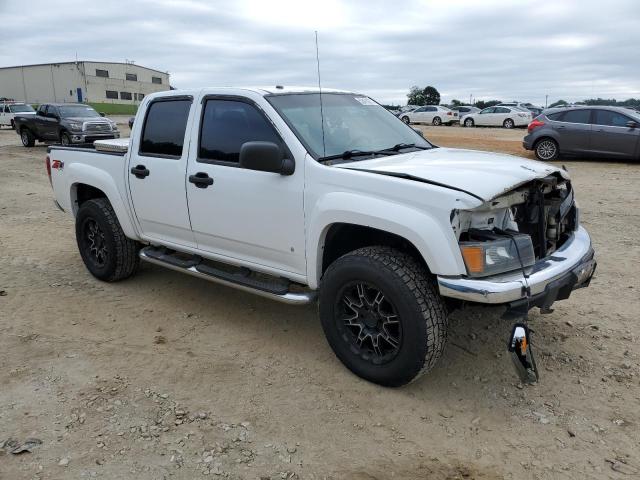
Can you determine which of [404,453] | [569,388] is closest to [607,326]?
[569,388]

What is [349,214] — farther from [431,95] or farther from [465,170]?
[431,95]

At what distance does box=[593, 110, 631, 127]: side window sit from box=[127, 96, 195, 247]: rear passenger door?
42.5 ft

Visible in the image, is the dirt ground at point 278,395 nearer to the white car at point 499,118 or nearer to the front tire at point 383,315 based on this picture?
the front tire at point 383,315

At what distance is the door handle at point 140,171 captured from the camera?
15.7ft

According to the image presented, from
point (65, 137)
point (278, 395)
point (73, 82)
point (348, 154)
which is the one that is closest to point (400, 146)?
point (348, 154)

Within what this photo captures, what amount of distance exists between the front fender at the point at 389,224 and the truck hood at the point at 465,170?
0.22 metres

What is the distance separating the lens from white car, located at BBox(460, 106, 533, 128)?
109 ft

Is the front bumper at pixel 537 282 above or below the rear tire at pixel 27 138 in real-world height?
below

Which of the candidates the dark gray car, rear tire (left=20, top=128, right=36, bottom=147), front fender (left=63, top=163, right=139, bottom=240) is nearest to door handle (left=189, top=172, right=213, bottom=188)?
front fender (left=63, top=163, right=139, bottom=240)

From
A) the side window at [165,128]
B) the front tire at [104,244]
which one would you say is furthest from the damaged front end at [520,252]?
the front tire at [104,244]

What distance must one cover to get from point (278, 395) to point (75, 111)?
65.4ft

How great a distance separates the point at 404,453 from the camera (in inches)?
117

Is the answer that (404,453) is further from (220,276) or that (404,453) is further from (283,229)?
(220,276)

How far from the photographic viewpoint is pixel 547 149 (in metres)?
15.1
